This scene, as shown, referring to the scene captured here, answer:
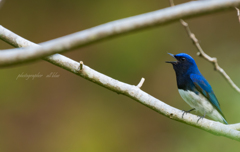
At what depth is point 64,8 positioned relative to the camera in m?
5.41

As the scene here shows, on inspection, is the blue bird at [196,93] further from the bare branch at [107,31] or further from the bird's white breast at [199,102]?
the bare branch at [107,31]

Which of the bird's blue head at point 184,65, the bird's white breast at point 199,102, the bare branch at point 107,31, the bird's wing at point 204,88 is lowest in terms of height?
the bare branch at point 107,31

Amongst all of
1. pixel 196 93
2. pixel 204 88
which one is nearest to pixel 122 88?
pixel 196 93

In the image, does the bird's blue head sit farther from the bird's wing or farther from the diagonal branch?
the diagonal branch

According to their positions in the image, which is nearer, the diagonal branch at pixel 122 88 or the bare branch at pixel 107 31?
the bare branch at pixel 107 31

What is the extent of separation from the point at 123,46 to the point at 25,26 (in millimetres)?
1870

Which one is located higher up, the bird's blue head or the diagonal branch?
Result: the bird's blue head

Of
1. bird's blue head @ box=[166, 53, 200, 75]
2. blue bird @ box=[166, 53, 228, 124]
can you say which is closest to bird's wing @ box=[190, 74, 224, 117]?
blue bird @ box=[166, 53, 228, 124]

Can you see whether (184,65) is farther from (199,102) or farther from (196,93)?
(199,102)

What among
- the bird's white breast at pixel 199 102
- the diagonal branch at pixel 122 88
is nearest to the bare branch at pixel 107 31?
the diagonal branch at pixel 122 88

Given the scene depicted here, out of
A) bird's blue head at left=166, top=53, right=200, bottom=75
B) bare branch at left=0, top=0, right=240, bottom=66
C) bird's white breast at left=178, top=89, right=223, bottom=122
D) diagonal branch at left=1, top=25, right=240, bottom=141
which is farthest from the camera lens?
bird's blue head at left=166, top=53, right=200, bottom=75

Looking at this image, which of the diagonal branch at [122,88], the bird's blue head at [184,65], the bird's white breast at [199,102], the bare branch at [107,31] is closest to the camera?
the bare branch at [107,31]

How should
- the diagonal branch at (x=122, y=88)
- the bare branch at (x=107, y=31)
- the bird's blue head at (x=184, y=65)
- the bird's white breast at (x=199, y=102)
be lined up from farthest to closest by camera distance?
the bird's blue head at (x=184, y=65), the bird's white breast at (x=199, y=102), the diagonal branch at (x=122, y=88), the bare branch at (x=107, y=31)

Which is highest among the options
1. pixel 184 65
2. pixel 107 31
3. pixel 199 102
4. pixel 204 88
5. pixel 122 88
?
pixel 184 65
